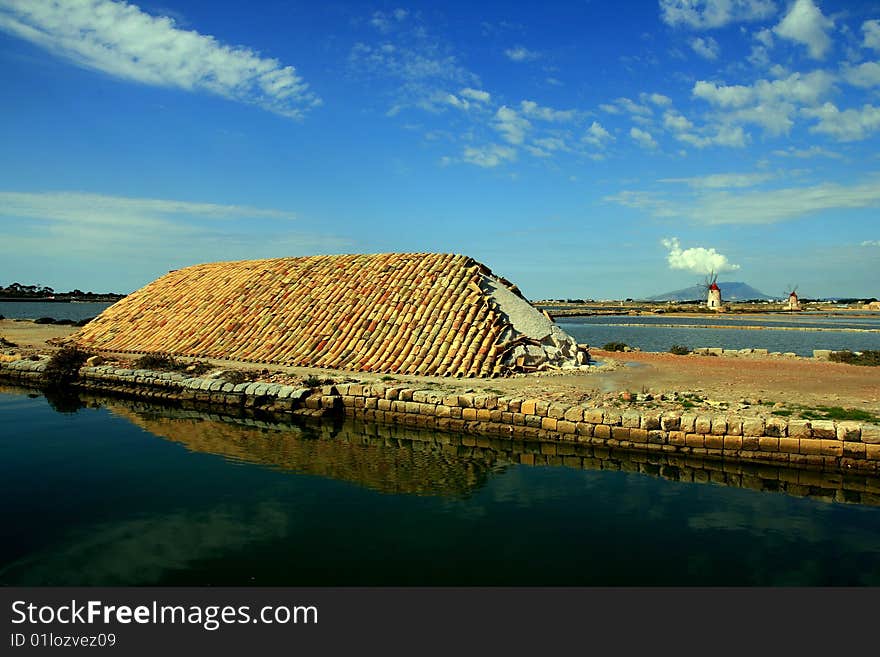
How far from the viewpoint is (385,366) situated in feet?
45.2

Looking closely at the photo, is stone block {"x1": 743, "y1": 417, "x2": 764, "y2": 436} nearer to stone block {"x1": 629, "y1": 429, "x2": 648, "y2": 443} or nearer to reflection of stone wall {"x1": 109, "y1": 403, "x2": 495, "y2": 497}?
stone block {"x1": 629, "y1": 429, "x2": 648, "y2": 443}

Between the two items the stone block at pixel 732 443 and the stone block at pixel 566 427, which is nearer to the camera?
the stone block at pixel 732 443

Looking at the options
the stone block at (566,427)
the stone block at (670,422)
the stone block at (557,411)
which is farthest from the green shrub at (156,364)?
the stone block at (670,422)

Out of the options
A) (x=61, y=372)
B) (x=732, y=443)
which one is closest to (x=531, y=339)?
(x=732, y=443)

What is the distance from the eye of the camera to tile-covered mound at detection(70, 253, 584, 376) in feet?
45.8

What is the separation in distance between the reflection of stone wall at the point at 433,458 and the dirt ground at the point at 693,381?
1629 millimetres

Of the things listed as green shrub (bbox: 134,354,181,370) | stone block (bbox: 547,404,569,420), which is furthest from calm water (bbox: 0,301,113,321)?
stone block (bbox: 547,404,569,420)

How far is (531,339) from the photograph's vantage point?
47.5ft

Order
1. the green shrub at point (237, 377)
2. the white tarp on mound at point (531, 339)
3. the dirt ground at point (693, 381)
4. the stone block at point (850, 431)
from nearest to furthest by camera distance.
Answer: the stone block at point (850, 431) → the dirt ground at point (693, 381) → the green shrub at point (237, 377) → the white tarp on mound at point (531, 339)

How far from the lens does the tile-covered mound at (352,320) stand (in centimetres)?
1396

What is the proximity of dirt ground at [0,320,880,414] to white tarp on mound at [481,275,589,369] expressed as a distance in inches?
27.0

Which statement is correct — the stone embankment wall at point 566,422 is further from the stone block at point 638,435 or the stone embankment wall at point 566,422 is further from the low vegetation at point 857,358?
the low vegetation at point 857,358

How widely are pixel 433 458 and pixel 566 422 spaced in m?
2.23
